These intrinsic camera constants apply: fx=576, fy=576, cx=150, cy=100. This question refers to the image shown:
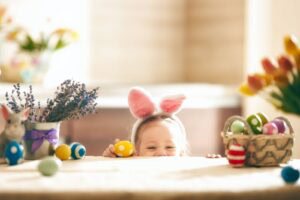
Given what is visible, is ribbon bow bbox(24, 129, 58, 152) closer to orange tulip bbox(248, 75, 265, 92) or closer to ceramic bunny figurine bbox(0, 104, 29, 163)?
ceramic bunny figurine bbox(0, 104, 29, 163)

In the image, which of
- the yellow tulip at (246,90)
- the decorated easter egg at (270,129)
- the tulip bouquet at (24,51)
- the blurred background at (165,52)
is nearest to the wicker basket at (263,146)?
the decorated easter egg at (270,129)

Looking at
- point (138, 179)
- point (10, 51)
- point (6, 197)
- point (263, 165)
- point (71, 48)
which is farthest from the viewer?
point (71, 48)

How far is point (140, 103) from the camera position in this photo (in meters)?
2.02

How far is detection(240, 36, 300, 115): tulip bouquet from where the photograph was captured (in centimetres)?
135

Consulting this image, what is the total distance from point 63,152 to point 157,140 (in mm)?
463

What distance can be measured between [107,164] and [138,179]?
0.30 m

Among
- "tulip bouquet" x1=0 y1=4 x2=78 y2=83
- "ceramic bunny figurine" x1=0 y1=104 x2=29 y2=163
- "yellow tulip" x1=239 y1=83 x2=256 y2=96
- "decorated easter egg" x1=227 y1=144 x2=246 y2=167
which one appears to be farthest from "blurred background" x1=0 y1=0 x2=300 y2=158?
"yellow tulip" x1=239 y1=83 x2=256 y2=96

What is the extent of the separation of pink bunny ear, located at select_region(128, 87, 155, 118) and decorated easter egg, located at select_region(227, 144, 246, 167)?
1.59 feet

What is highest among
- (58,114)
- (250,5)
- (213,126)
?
(250,5)

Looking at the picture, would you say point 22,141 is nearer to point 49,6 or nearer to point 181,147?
point 181,147

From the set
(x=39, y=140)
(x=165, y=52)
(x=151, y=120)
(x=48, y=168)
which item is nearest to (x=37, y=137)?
(x=39, y=140)

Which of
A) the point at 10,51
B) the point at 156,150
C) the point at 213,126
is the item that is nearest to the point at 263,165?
the point at 156,150

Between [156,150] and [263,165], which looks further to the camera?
[156,150]

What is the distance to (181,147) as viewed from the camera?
2.21 m
